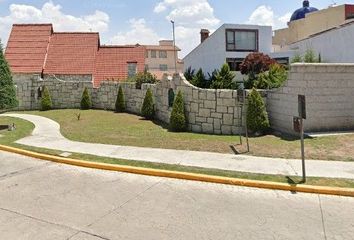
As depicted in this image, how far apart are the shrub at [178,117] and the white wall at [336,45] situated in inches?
475

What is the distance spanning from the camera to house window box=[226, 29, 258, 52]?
33312mm

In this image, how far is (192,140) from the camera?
40.2 feet

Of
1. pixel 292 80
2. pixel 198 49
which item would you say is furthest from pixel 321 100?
pixel 198 49

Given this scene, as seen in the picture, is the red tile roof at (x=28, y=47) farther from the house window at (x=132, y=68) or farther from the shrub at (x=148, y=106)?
the shrub at (x=148, y=106)

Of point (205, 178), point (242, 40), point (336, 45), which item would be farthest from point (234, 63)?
point (205, 178)

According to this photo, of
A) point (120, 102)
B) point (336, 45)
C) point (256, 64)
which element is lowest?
point (120, 102)

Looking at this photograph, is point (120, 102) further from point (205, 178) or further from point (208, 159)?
point (205, 178)

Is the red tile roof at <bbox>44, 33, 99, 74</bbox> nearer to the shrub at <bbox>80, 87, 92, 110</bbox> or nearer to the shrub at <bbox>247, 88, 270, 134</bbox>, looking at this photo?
the shrub at <bbox>80, 87, 92, 110</bbox>

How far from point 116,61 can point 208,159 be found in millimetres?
24221

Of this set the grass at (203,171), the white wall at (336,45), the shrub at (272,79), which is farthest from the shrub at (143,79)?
the white wall at (336,45)

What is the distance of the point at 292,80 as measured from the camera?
12.4m

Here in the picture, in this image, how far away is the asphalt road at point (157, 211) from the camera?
17.8 ft

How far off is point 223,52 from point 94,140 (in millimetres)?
23011

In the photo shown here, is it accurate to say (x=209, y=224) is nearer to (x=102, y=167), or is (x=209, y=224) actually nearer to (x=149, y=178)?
(x=149, y=178)
